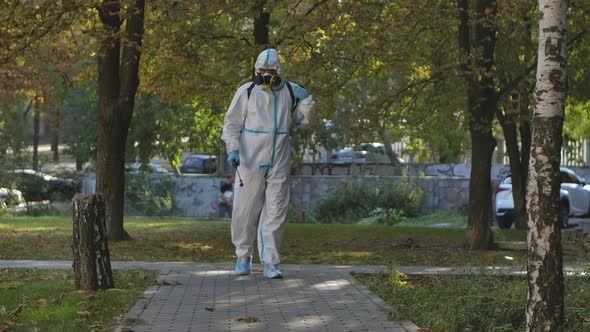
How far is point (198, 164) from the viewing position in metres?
57.2

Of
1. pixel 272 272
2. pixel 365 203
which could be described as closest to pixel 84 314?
pixel 272 272

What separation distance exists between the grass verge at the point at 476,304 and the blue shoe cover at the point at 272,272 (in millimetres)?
1426

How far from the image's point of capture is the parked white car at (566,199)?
96.0ft

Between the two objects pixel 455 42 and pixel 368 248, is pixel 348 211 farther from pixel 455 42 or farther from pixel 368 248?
pixel 368 248

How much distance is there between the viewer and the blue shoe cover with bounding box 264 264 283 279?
1151 centimetres

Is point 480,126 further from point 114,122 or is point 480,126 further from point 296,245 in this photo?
point 114,122

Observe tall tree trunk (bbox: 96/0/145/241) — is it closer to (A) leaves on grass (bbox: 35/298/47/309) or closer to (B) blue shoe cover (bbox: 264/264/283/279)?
(B) blue shoe cover (bbox: 264/264/283/279)

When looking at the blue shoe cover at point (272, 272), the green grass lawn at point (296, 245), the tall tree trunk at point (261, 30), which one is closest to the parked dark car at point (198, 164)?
the green grass lawn at point (296, 245)

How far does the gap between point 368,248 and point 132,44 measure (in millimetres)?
5058

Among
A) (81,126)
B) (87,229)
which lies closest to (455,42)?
(87,229)

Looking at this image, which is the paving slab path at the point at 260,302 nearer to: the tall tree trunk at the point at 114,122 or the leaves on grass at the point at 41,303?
the leaves on grass at the point at 41,303

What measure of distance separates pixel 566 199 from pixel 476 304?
76.0 ft

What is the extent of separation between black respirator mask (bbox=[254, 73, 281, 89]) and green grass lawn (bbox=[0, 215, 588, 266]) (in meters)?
2.68

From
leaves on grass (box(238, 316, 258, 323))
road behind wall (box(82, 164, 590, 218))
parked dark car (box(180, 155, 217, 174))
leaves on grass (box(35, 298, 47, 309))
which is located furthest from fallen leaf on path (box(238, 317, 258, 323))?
parked dark car (box(180, 155, 217, 174))
